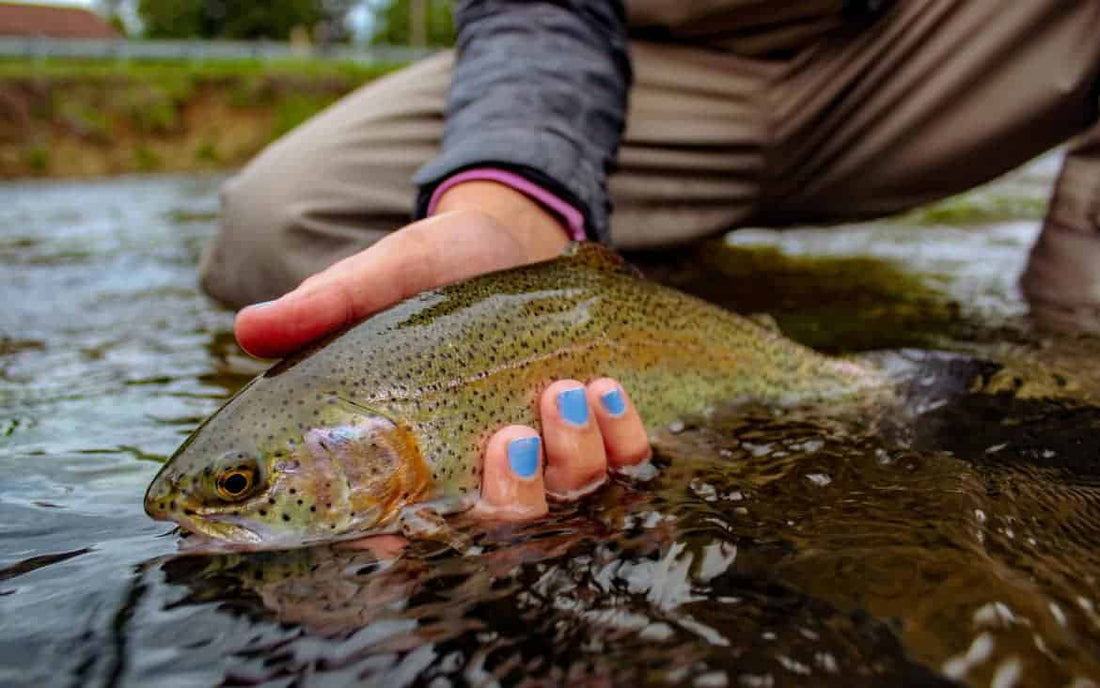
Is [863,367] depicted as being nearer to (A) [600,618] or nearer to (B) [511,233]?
(B) [511,233]

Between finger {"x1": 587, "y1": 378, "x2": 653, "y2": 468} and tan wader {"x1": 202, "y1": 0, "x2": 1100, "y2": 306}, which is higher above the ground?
tan wader {"x1": 202, "y1": 0, "x2": 1100, "y2": 306}

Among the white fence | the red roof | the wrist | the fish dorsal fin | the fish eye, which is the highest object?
the red roof

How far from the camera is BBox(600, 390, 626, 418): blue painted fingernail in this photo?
1742mm

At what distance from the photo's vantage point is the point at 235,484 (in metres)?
1.48

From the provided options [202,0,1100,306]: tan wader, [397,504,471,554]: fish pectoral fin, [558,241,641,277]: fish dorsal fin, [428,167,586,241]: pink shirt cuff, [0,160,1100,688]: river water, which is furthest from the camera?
[202,0,1100,306]: tan wader

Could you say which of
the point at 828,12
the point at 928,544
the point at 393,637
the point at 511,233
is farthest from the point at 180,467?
the point at 828,12

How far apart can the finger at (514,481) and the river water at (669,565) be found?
5 cm

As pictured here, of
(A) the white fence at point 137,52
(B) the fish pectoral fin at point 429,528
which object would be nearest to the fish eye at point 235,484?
(B) the fish pectoral fin at point 429,528

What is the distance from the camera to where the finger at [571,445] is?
1681mm

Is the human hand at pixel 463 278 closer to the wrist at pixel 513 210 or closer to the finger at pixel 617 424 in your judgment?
the finger at pixel 617 424

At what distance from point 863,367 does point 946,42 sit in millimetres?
1235

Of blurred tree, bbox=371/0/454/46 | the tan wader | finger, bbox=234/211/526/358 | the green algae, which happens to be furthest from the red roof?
finger, bbox=234/211/526/358

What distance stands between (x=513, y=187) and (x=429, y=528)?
100cm

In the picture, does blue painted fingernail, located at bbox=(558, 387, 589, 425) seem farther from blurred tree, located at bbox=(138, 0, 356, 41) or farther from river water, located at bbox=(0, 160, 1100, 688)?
blurred tree, located at bbox=(138, 0, 356, 41)
